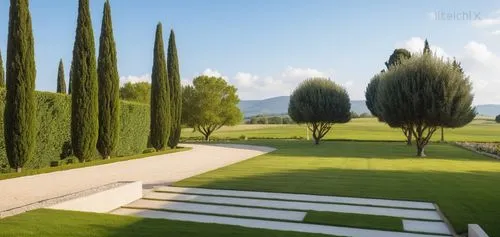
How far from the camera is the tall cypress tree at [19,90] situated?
50.2ft

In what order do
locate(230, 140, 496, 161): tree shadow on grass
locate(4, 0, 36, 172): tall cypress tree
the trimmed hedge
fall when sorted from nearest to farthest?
locate(4, 0, 36, 172): tall cypress tree, the trimmed hedge, locate(230, 140, 496, 161): tree shadow on grass

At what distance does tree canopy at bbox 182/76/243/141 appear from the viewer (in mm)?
48031

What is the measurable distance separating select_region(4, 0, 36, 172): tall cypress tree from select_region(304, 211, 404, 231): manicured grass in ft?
36.8

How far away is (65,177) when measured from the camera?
14.8 meters

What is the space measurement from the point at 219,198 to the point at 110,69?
13263 millimetres

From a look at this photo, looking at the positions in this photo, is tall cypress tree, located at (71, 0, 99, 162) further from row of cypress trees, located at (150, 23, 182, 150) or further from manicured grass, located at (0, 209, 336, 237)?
manicured grass, located at (0, 209, 336, 237)

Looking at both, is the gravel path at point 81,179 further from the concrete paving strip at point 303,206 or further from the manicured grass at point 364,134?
the manicured grass at point 364,134

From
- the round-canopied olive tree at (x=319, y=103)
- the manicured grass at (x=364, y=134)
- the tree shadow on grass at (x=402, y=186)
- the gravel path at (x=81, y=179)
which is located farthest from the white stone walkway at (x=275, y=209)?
the manicured grass at (x=364, y=134)

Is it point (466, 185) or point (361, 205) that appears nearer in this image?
point (361, 205)

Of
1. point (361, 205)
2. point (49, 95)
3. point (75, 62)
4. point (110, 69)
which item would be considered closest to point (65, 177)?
point (49, 95)

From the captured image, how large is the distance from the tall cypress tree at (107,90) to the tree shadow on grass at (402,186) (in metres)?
8.04

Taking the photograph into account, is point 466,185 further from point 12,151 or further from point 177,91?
point 177,91

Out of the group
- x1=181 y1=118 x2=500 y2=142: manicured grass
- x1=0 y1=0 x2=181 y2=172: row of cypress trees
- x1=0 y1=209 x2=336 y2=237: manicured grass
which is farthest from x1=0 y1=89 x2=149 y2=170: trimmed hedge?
x1=181 y1=118 x2=500 y2=142: manicured grass

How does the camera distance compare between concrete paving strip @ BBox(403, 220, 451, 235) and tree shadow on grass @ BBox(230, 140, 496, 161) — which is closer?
concrete paving strip @ BBox(403, 220, 451, 235)
